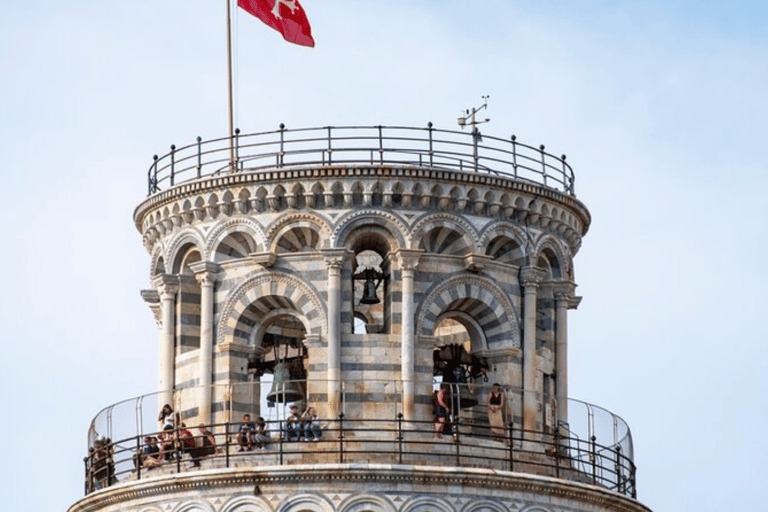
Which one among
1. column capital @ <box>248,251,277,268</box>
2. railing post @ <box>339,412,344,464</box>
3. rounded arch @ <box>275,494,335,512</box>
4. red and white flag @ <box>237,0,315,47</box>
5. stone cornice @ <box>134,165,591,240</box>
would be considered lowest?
rounded arch @ <box>275,494,335,512</box>

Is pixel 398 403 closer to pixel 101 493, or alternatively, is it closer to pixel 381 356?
pixel 381 356

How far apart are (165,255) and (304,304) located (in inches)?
192

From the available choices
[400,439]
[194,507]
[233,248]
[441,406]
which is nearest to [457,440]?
[441,406]

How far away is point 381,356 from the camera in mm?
90875

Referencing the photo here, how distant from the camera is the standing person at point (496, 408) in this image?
91.3 m

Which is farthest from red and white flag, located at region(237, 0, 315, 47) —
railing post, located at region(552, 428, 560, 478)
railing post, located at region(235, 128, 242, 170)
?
railing post, located at region(552, 428, 560, 478)

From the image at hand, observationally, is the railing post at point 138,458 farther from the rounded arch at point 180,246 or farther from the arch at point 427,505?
the arch at point 427,505

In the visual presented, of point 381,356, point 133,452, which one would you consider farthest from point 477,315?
point 133,452

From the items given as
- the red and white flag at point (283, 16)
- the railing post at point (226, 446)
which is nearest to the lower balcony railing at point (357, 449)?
the railing post at point (226, 446)

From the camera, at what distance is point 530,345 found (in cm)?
9262

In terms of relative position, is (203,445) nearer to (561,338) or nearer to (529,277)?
(529,277)

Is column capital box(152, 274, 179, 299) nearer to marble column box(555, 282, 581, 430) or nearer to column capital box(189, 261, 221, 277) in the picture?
Answer: column capital box(189, 261, 221, 277)

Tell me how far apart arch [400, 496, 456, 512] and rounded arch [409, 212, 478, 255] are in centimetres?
733

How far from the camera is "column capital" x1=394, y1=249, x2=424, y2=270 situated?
91.2 m
